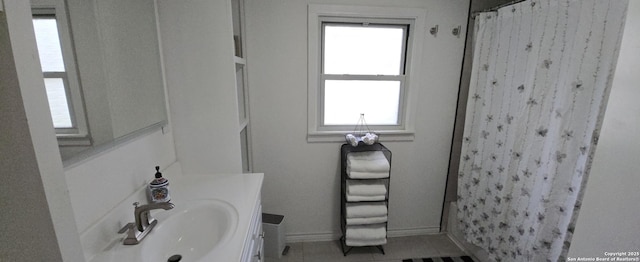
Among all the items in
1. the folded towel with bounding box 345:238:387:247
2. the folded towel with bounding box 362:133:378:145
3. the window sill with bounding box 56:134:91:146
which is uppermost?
the window sill with bounding box 56:134:91:146

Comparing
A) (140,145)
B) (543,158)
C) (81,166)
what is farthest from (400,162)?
(81,166)

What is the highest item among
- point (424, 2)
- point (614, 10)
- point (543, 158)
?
point (424, 2)

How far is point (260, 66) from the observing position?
6.04ft

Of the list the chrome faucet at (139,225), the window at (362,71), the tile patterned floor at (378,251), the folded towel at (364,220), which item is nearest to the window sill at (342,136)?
the window at (362,71)

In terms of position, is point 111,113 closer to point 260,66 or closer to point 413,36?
point 260,66

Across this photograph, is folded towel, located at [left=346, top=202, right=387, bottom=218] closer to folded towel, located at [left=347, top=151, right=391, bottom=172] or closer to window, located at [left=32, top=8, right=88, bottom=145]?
folded towel, located at [left=347, top=151, right=391, bottom=172]

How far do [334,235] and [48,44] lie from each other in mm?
2143

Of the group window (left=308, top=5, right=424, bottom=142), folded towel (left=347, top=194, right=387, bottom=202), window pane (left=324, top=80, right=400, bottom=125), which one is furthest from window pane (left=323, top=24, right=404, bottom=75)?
folded towel (left=347, top=194, right=387, bottom=202)

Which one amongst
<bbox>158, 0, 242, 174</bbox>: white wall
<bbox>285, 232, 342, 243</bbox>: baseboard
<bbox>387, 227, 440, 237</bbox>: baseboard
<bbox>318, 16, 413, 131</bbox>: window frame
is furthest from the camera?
<bbox>387, 227, 440, 237</bbox>: baseboard

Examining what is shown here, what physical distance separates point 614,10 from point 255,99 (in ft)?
6.48

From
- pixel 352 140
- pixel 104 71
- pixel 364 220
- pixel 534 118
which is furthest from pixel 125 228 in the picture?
pixel 534 118

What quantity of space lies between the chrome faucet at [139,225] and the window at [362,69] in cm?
123

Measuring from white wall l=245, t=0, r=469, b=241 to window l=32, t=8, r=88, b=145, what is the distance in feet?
3.74

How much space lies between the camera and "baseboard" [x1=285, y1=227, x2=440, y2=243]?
219 centimetres
